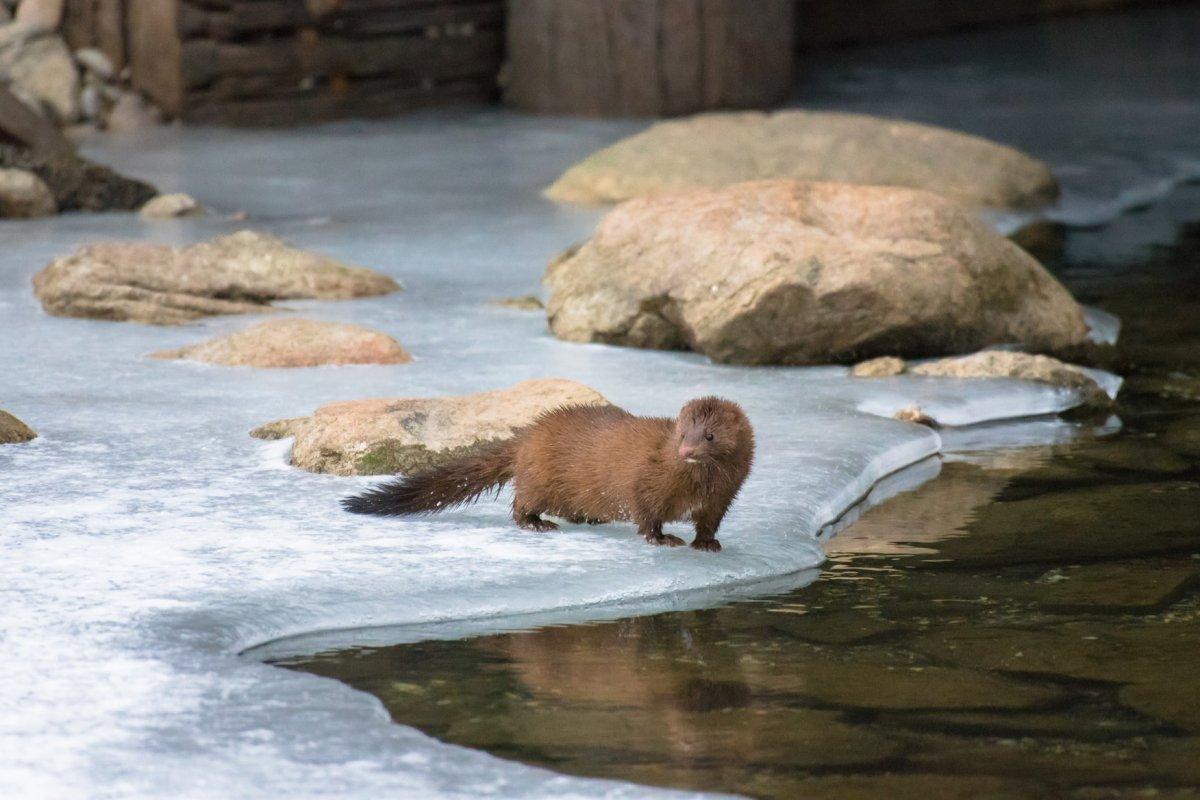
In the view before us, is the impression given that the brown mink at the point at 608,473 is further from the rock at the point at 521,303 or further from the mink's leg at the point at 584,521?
the rock at the point at 521,303

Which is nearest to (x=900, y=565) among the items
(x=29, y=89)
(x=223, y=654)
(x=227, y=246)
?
(x=223, y=654)

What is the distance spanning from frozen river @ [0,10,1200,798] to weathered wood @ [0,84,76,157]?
4.47 feet

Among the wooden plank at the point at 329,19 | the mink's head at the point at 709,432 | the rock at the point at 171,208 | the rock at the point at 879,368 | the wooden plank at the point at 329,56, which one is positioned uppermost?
the wooden plank at the point at 329,19

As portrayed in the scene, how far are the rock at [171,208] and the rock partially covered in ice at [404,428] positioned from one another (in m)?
4.24

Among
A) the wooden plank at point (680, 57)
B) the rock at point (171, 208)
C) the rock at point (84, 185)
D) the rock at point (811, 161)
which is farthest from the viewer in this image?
the wooden plank at point (680, 57)

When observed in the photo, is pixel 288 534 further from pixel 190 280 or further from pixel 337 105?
pixel 337 105

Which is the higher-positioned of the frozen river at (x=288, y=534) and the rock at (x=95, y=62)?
the rock at (x=95, y=62)

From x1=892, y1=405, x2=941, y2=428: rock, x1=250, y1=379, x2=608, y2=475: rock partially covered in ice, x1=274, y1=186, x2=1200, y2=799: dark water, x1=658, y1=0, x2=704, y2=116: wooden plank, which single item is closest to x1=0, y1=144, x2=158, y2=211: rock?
x1=658, y1=0, x2=704, y2=116: wooden plank

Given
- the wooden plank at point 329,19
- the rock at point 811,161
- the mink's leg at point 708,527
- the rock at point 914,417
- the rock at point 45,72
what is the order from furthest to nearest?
1. the wooden plank at point 329,19
2. the rock at point 45,72
3. the rock at point 811,161
4. the rock at point 914,417
5. the mink's leg at point 708,527

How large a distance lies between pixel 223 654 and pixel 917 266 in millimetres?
3438

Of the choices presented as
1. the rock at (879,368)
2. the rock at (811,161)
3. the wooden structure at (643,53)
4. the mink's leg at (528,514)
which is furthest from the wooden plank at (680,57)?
the mink's leg at (528,514)

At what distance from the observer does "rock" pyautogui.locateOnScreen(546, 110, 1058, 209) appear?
953 cm

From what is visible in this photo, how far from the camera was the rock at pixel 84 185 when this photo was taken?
906 centimetres

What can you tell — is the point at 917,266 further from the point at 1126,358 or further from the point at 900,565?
the point at 900,565
